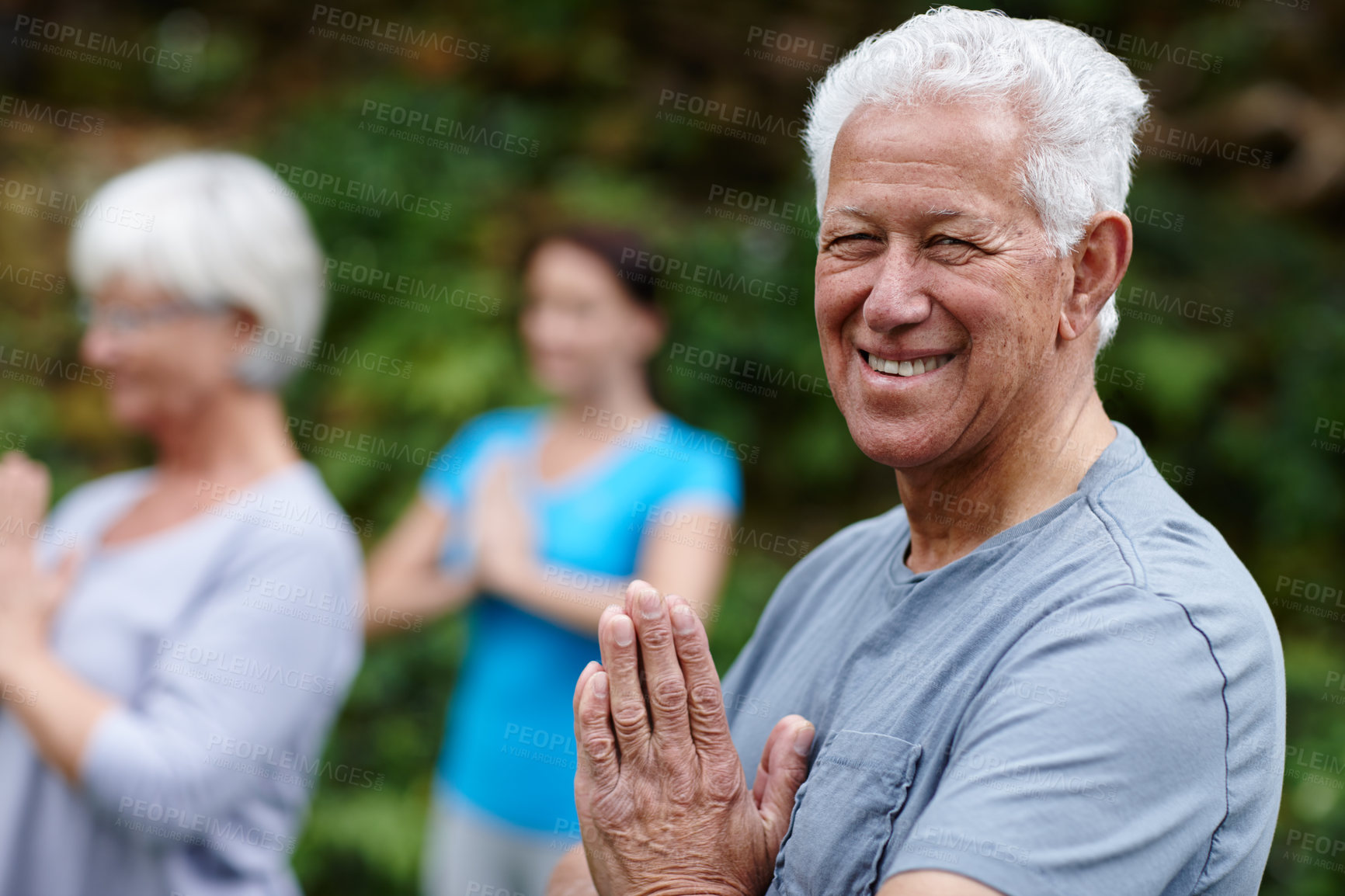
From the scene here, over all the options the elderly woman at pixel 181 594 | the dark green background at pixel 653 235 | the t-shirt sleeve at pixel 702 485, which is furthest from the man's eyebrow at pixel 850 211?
the dark green background at pixel 653 235

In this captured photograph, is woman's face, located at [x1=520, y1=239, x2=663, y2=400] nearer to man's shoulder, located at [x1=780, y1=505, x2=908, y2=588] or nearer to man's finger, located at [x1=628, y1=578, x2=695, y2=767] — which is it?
man's shoulder, located at [x1=780, y1=505, x2=908, y2=588]

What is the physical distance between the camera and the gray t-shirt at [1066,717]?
1.06 metres

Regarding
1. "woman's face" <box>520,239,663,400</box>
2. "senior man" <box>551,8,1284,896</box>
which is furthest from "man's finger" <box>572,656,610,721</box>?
"woman's face" <box>520,239,663,400</box>

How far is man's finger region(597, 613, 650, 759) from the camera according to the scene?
1306 millimetres

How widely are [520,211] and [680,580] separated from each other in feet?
13.6

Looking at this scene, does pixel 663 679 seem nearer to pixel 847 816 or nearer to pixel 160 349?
pixel 847 816

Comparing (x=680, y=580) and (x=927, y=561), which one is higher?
(x=927, y=561)

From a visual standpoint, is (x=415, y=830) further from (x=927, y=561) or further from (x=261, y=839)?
(x=927, y=561)

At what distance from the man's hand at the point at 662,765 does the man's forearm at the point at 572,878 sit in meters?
0.24

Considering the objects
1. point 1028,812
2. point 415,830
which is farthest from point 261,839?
point 415,830

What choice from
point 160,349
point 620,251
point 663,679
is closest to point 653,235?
point 620,251

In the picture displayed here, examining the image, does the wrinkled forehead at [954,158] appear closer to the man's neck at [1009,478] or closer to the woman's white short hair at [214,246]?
the man's neck at [1009,478]

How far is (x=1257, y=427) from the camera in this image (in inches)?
233

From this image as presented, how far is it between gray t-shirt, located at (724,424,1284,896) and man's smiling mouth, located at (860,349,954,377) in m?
0.19
